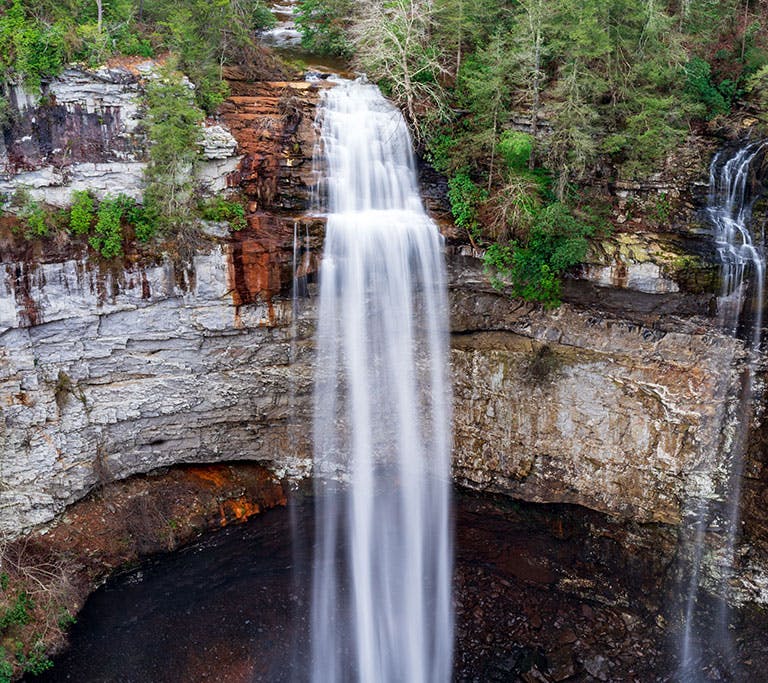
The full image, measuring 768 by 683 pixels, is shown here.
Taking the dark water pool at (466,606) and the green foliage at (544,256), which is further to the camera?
the green foliage at (544,256)

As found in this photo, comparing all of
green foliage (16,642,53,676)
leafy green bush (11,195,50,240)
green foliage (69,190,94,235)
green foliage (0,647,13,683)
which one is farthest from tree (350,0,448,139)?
green foliage (0,647,13,683)

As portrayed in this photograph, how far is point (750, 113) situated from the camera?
48.5 ft

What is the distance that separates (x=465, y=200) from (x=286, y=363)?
240 inches

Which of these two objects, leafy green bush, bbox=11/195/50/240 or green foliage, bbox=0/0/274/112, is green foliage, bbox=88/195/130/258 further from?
green foliage, bbox=0/0/274/112

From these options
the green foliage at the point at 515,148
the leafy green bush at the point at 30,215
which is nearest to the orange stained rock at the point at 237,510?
the leafy green bush at the point at 30,215

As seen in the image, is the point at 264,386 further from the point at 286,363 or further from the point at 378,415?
the point at 378,415

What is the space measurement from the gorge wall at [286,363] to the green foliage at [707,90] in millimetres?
4088

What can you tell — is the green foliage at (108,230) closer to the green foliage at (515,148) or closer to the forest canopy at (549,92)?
the forest canopy at (549,92)

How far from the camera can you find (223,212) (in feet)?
43.7

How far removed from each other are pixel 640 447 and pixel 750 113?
354 inches

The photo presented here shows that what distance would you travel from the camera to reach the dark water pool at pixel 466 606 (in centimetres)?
1277

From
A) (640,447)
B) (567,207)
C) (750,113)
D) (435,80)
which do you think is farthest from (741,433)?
(435,80)

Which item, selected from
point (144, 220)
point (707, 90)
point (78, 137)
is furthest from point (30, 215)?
point (707, 90)

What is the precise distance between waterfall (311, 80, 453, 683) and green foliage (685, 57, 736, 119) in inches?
293
